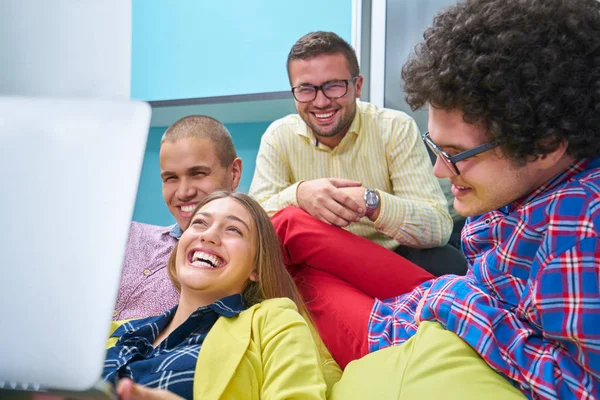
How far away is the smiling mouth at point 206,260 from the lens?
3.94 ft

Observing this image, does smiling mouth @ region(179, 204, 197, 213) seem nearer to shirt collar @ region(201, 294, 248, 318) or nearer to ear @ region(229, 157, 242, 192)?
ear @ region(229, 157, 242, 192)

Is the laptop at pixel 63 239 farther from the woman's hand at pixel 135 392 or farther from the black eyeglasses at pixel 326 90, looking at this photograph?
the black eyeglasses at pixel 326 90

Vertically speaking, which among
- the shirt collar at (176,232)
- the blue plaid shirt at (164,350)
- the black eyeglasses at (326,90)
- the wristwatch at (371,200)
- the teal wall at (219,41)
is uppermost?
the teal wall at (219,41)

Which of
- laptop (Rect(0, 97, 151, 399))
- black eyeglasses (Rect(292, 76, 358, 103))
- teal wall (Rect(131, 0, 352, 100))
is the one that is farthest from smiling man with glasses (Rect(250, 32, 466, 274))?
laptop (Rect(0, 97, 151, 399))

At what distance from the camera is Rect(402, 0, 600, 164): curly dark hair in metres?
0.85

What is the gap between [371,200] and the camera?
1.49 m

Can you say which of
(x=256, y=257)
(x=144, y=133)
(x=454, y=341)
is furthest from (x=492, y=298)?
(x=144, y=133)

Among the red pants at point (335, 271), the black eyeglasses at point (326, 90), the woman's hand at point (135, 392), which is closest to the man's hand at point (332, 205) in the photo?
the red pants at point (335, 271)

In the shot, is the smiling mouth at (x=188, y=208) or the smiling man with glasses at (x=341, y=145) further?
the smiling man with glasses at (x=341, y=145)

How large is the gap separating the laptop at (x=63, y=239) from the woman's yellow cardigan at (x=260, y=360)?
0.43 meters

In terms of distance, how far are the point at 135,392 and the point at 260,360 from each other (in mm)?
394

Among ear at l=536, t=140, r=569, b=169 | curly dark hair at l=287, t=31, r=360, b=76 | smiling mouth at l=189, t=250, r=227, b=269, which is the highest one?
curly dark hair at l=287, t=31, r=360, b=76

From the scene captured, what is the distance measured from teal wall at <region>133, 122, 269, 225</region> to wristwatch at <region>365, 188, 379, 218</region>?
1.21m

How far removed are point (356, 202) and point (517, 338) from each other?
0.62 m
